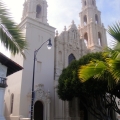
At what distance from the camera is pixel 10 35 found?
6.17 metres

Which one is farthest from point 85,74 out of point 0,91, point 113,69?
point 0,91

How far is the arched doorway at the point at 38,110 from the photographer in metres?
22.8

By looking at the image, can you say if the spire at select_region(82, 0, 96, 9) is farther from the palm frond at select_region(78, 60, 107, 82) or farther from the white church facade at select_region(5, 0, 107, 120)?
the palm frond at select_region(78, 60, 107, 82)

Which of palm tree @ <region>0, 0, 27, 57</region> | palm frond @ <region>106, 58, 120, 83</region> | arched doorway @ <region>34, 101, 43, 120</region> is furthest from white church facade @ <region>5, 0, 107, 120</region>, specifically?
palm frond @ <region>106, 58, 120, 83</region>

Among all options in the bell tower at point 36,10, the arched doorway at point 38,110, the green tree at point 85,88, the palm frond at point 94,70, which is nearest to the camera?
the palm frond at point 94,70

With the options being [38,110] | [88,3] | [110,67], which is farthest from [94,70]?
[88,3]

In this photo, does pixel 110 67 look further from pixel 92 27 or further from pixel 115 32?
pixel 92 27

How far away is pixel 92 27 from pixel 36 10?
12.3 metres

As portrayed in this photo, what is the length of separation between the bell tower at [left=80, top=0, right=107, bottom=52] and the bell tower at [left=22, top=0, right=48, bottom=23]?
35.4 ft

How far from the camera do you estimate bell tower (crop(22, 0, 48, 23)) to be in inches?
1098

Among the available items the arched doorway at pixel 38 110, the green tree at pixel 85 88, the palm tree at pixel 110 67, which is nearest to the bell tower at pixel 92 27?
the green tree at pixel 85 88

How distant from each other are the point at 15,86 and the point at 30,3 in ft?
45.7

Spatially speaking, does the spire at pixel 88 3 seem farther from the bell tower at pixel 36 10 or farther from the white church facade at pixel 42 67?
the bell tower at pixel 36 10

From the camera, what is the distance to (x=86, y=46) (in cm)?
3403
